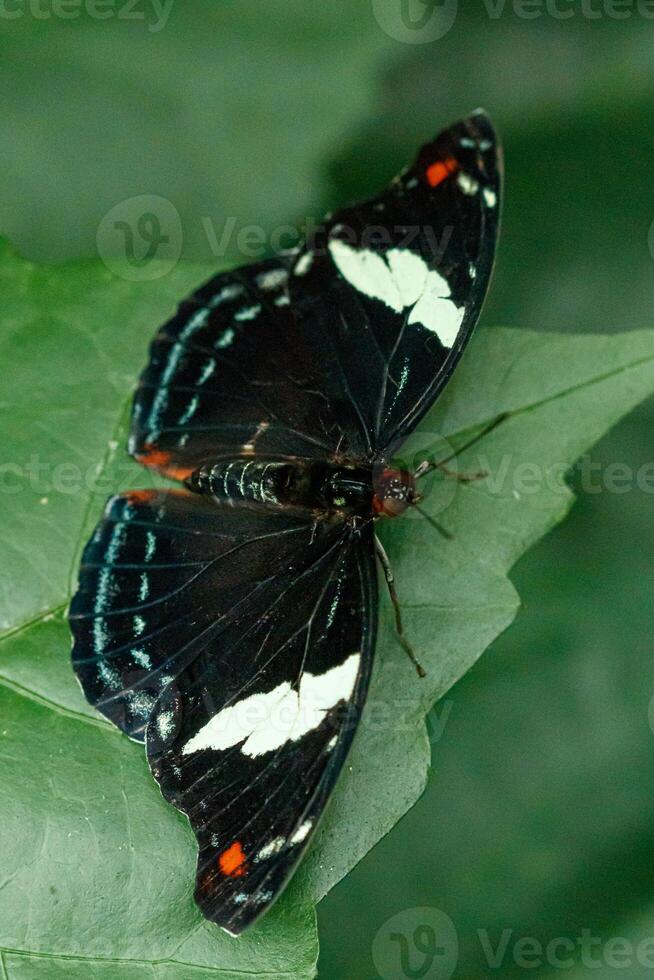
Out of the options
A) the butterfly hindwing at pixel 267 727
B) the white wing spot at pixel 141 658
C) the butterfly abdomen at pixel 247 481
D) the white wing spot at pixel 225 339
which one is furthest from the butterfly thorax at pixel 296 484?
the white wing spot at pixel 141 658

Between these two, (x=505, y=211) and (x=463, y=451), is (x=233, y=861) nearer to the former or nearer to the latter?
(x=463, y=451)

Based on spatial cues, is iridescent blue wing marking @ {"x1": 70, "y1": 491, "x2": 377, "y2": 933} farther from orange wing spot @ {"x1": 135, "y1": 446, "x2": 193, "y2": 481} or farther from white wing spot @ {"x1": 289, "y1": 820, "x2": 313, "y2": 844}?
orange wing spot @ {"x1": 135, "y1": 446, "x2": 193, "y2": 481}

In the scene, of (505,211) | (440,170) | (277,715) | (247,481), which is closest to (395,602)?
(277,715)

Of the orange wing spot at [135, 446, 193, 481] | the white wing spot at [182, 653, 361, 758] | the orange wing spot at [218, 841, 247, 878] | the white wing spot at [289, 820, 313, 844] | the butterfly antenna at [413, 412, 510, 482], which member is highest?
the butterfly antenna at [413, 412, 510, 482]

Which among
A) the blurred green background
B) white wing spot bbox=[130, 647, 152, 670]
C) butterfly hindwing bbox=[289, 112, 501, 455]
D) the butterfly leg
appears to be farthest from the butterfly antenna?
the blurred green background

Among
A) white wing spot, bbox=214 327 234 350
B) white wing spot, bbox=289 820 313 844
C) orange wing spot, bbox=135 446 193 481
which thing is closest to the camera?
white wing spot, bbox=289 820 313 844

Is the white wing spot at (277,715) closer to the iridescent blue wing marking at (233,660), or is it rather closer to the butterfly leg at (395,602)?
the iridescent blue wing marking at (233,660)
